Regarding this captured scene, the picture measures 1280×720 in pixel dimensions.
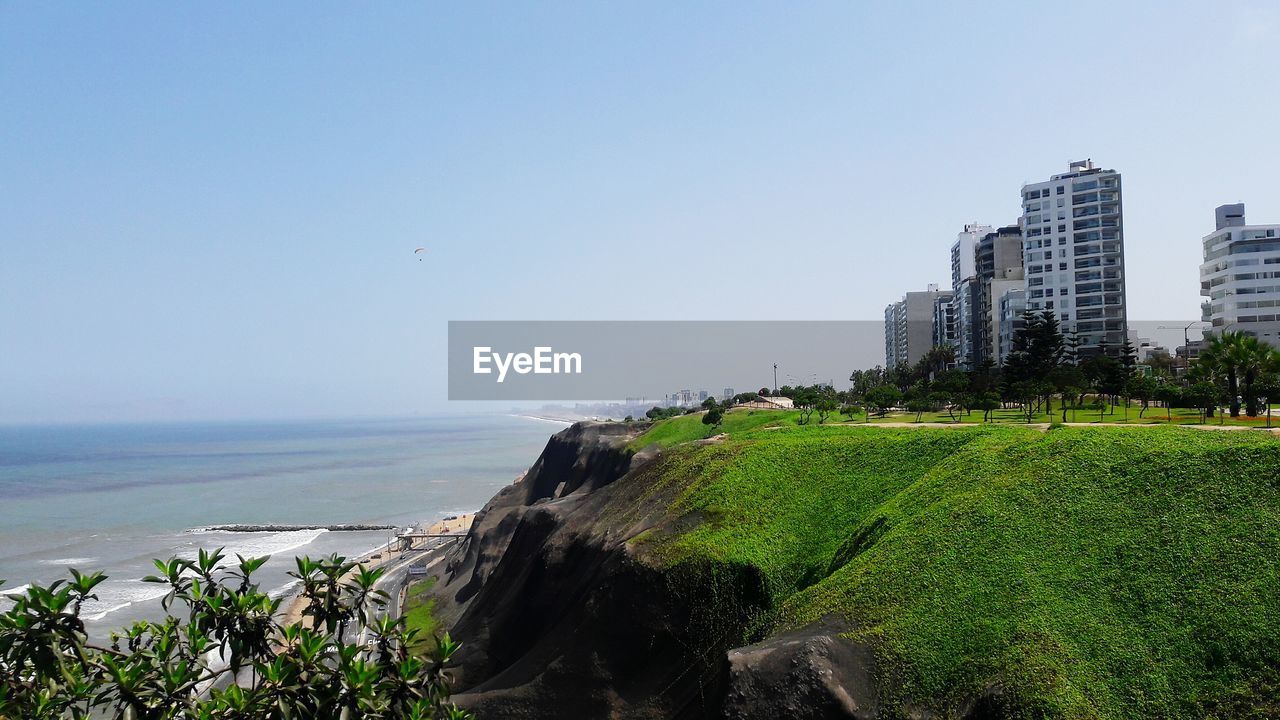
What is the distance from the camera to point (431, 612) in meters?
45.6

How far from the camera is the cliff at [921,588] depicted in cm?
1527

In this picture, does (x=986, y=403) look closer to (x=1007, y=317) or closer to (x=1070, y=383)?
(x=1070, y=383)

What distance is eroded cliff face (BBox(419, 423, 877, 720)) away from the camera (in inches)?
668

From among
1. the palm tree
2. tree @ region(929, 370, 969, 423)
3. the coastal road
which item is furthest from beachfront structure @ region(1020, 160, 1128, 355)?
the coastal road

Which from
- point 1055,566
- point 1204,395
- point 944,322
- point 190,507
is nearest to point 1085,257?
point 944,322

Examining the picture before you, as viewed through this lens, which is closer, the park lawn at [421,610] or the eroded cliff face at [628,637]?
the eroded cliff face at [628,637]

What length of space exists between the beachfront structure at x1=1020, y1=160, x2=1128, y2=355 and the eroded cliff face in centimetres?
7428

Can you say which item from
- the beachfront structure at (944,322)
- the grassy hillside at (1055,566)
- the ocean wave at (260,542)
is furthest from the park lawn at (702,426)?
the beachfront structure at (944,322)

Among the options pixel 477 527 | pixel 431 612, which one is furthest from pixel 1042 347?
pixel 431 612

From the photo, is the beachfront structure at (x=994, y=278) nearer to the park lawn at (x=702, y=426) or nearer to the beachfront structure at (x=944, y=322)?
the beachfront structure at (x=944, y=322)

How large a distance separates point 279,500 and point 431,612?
2658 inches

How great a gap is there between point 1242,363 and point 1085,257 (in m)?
56.9

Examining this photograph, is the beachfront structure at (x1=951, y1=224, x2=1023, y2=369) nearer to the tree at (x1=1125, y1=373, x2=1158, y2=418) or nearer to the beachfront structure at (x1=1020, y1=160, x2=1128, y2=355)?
the beachfront structure at (x1=1020, y1=160, x2=1128, y2=355)

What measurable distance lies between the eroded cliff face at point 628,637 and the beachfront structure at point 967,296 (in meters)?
89.6
